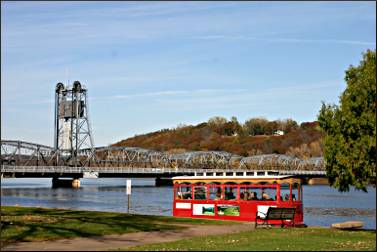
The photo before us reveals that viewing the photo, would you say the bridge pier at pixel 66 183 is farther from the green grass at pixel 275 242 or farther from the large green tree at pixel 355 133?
the green grass at pixel 275 242

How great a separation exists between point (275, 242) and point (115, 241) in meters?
5.75

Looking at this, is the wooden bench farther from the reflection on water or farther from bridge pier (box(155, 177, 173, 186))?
bridge pier (box(155, 177, 173, 186))

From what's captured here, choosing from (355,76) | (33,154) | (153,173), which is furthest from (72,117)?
(355,76)

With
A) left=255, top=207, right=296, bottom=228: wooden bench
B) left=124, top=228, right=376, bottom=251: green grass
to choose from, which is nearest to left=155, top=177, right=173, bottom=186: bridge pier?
left=255, top=207, right=296, bottom=228: wooden bench

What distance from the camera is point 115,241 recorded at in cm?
2250

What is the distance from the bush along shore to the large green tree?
8.52 ft

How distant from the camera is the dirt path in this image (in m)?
20.2

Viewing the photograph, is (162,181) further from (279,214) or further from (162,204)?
(279,214)

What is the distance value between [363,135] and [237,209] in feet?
36.1

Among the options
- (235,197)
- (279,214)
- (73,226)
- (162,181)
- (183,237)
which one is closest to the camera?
(183,237)

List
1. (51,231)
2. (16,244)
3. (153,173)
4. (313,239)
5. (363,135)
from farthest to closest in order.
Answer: (153,173) → (363,135) → (51,231) → (313,239) → (16,244)

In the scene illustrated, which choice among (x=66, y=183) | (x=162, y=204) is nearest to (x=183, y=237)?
(x=162, y=204)

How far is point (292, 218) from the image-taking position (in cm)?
3075

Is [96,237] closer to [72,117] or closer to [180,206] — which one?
[180,206]
